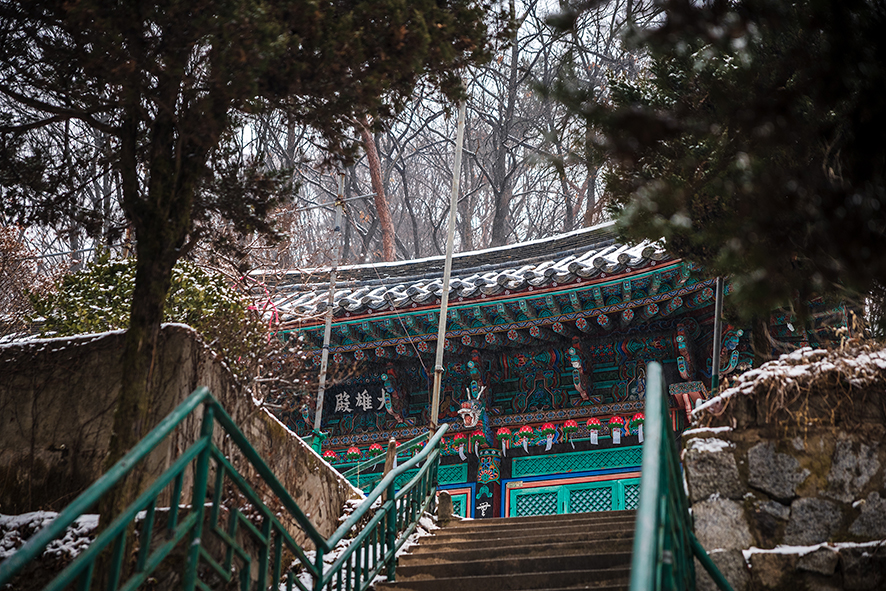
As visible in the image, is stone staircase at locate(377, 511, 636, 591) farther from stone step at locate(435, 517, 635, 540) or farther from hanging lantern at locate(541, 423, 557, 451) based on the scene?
hanging lantern at locate(541, 423, 557, 451)

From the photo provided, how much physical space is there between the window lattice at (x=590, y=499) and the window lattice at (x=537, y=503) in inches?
9.4

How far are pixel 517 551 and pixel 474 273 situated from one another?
6.77 metres

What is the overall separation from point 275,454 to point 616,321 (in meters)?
4.78

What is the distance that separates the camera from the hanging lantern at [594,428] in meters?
9.74

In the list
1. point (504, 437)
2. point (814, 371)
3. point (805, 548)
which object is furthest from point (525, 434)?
point (805, 548)

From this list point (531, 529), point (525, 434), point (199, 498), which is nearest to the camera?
point (199, 498)

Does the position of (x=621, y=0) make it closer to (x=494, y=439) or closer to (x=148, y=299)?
(x=494, y=439)

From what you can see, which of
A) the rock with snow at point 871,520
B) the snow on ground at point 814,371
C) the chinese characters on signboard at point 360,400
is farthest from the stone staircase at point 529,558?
the chinese characters on signboard at point 360,400

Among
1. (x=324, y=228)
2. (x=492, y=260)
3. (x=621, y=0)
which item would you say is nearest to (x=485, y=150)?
(x=324, y=228)

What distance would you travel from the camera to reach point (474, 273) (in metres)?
11.8

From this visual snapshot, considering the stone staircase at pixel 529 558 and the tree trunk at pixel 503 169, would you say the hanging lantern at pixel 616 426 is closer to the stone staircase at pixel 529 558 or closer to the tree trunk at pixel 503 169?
the stone staircase at pixel 529 558

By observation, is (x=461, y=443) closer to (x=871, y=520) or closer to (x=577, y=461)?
(x=577, y=461)

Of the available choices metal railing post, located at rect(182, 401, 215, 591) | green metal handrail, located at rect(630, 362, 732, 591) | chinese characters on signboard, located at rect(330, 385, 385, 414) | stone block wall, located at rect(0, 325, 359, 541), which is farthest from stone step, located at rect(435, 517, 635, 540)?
chinese characters on signboard, located at rect(330, 385, 385, 414)

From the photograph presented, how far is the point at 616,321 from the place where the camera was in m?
9.44
